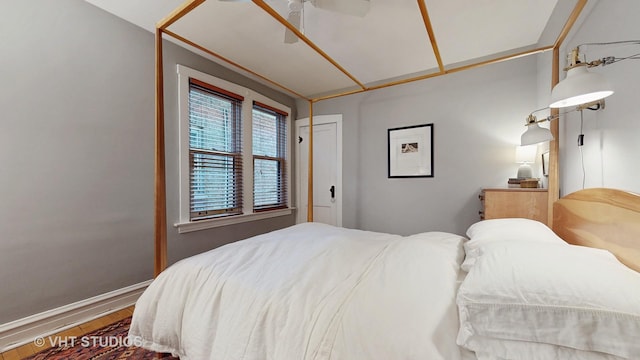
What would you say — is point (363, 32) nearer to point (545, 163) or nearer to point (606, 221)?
point (545, 163)

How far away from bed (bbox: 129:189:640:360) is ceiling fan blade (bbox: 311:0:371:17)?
5.22 ft

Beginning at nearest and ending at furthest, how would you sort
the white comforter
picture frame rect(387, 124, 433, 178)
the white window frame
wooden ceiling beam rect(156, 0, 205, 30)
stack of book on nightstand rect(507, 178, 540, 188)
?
the white comforter, wooden ceiling beam rect(156, 0, 205, 30), stack of book on nightstand rect(507, 178, 540, 188), the white window frame, picture frame rect(387, 124, 433, 178)

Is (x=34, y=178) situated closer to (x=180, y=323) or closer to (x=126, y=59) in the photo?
(x=126, y=59)

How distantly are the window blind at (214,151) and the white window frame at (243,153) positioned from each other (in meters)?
0.07

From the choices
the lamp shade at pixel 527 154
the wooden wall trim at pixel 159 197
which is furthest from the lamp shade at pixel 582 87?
the wooden wall trim at pixel 159 197

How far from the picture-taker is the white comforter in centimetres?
75

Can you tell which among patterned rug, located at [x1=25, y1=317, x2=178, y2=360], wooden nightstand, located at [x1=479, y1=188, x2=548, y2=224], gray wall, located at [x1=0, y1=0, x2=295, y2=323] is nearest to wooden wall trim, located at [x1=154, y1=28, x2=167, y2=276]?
patterned rug, located at [x1=25, y1=317, x2=178, y2=360]

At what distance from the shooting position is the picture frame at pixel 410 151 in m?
3.03

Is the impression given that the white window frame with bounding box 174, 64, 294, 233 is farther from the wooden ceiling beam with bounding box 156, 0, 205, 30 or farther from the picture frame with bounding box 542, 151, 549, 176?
the picture frame with bounding box 542, 151, 549, 176

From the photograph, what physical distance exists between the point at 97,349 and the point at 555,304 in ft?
8.12

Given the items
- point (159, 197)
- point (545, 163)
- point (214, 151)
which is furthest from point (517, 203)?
point (214, 151)

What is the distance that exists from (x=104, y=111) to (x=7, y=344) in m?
1.78

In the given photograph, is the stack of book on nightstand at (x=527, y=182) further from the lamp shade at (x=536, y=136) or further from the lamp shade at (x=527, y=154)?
the lamp shade at (x=536, y=136)

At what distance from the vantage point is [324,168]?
3836 millimetres
